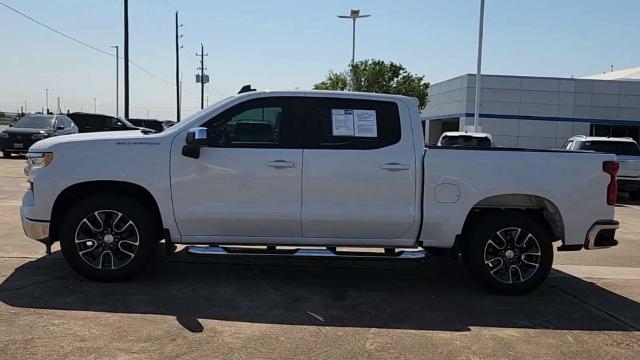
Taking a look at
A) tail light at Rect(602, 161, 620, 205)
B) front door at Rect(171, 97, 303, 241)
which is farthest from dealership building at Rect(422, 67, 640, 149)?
front door at Rect(171, 97, 303, 241)

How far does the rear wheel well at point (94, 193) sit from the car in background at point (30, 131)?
16617 millimetres

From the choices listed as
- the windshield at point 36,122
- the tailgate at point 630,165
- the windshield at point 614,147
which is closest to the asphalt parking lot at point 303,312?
the windshield at point 614,147

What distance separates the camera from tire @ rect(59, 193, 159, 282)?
6.10 metres

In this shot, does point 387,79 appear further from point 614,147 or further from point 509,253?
point 509,253

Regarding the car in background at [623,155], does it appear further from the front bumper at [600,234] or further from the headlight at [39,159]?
the headlight at [39,159]

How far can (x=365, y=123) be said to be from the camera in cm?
630

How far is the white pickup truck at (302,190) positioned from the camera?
608 cm

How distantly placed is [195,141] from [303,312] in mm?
1914

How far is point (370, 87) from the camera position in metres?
48.1

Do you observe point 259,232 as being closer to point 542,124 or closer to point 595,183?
point 595,183

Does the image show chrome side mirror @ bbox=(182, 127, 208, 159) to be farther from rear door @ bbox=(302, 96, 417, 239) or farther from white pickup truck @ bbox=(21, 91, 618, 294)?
rear door @ bbox=(302, 96, 417, 239)

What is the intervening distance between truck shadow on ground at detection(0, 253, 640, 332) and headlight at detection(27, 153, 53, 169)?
116cm

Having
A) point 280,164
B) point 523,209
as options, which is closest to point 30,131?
point 280,164

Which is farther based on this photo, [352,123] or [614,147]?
[614,147]
